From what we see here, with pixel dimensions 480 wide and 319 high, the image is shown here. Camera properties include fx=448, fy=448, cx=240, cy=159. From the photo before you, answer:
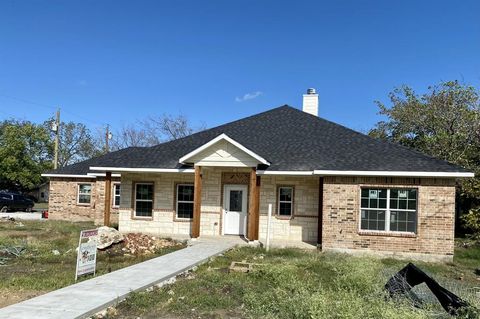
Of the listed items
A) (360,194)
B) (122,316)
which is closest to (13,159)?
(360,194)

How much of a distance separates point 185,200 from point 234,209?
2202 mm

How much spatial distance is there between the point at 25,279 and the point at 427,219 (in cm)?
1236

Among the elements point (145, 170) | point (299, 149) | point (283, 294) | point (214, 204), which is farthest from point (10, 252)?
point (299, 149)

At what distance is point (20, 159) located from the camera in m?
49.8

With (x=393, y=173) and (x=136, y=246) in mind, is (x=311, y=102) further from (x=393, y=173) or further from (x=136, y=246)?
(x=136, y=246)

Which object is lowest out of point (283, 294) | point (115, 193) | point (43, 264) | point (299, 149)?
point (43, 264)

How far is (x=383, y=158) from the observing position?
16.4m

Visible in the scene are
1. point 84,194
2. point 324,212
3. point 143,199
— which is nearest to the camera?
point 324,212

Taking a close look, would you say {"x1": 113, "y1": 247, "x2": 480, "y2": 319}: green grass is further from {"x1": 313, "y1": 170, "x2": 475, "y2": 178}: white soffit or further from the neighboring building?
{"x1": 313, "y1": 170, "x2": 475, "y2": 178}: white soffit

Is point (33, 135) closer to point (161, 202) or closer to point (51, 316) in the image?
point (161, 202)

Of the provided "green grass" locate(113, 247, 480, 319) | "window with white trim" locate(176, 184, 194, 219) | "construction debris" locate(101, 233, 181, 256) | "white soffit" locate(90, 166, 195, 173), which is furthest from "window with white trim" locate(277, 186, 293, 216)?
"green grass" locate(113, 247, 480, 319)

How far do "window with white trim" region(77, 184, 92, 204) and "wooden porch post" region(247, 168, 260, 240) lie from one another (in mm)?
14592

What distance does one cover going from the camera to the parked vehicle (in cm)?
3483

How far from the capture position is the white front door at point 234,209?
18.6 m
